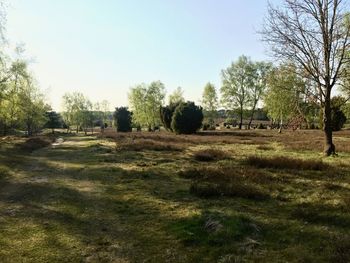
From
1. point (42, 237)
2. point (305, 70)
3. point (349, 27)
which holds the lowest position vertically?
point (42, 237)

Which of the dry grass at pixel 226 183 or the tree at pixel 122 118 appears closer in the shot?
the dry grass at pixel 226 183

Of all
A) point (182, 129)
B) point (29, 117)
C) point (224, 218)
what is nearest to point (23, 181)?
point (224, 218)

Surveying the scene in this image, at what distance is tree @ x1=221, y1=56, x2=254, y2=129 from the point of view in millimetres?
94438

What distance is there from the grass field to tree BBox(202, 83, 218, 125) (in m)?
92.2

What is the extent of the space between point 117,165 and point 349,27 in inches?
684

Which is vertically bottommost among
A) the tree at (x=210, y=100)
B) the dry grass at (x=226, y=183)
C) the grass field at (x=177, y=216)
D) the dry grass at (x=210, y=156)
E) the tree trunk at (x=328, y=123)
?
the grass field at (x=177, y=216)

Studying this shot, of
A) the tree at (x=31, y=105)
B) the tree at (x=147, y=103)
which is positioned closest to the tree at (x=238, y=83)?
the tree at (x=147, y=103)

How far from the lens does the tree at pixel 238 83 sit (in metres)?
94.4

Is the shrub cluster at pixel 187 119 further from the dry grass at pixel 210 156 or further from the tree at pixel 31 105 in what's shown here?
the dry grass at pixel 210 156

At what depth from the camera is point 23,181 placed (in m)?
18.1

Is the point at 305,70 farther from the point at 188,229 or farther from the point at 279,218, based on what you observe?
the point at 188,229

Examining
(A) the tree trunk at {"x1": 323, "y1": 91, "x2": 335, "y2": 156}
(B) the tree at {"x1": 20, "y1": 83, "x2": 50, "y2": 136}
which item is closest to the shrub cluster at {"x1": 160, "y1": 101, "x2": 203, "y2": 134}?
(B) the tree at {"x1": 20, "y1": 83, "x2": 50, "y2": 136}

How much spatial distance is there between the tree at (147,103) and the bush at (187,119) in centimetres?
3746

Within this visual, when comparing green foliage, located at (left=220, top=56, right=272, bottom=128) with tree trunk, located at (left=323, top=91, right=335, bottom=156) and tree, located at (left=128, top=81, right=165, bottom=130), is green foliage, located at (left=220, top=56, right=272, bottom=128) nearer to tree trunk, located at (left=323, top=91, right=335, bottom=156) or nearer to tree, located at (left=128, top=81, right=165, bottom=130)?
tree, located at (left=128, top=81, right=165, bottom=130)
